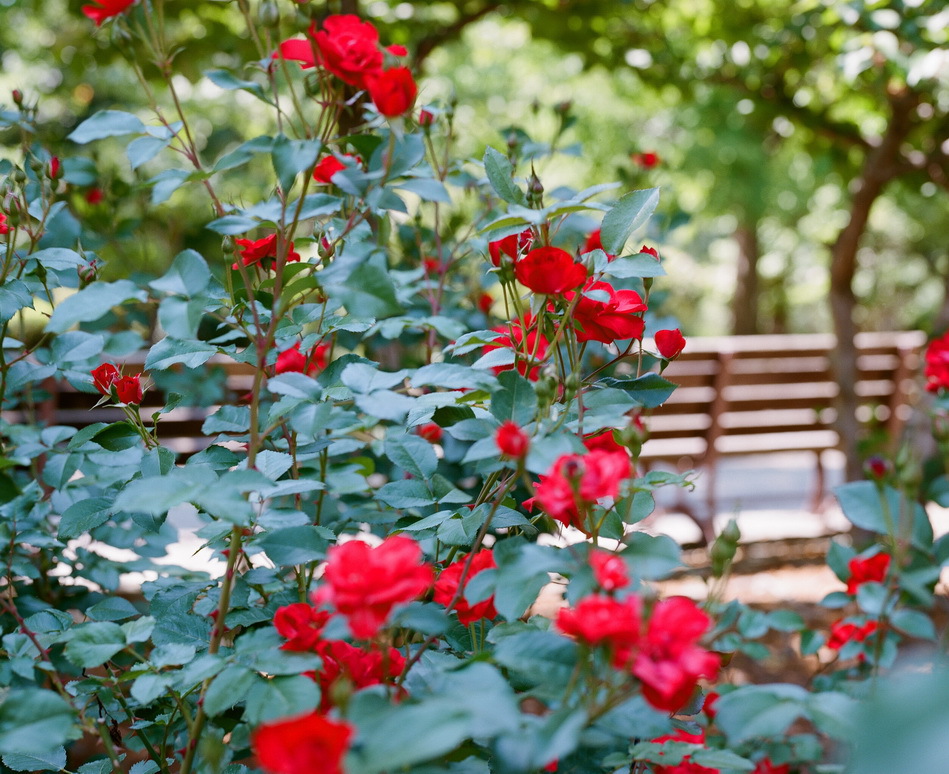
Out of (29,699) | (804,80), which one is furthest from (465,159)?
(804,80)

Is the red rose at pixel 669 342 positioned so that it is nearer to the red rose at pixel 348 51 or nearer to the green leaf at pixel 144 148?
the red rose at pixel 348 51

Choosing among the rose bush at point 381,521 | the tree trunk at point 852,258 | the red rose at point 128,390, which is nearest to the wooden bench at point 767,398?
the tree trunk at point 852,258

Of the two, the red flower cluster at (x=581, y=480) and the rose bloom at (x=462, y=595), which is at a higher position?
the red flower cluster at (x=581, y=480)

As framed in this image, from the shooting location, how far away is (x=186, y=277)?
708mm

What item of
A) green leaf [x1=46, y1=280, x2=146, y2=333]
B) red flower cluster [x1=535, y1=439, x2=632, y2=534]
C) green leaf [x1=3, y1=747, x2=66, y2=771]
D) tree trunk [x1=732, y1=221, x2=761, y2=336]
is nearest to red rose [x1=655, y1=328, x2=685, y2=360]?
red flower cluster [x1=535, y1=439, x2=632, y2=534]

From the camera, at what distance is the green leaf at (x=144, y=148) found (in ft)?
2.72

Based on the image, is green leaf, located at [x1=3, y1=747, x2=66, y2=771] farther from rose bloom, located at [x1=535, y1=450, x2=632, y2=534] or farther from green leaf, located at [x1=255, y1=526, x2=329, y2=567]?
rose bloom, located at [x1=535, y1=450, x2=632, y2=534]

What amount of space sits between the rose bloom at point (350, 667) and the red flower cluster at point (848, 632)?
81 centimetres

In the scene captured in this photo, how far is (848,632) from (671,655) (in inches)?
36.7

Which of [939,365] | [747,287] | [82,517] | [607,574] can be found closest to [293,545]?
[607,574]

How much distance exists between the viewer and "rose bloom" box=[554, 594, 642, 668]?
521 millimetres

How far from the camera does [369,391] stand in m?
0.78

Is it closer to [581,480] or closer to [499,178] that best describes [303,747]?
[581,480]

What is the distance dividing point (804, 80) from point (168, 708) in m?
3.03
